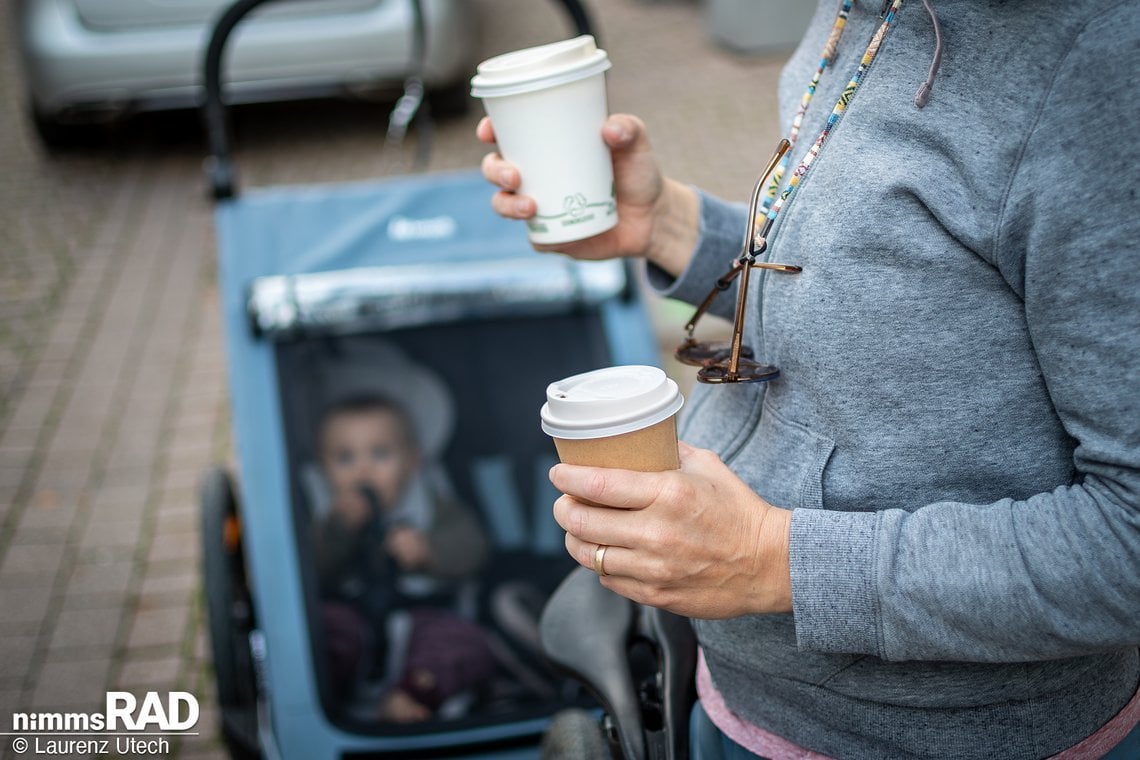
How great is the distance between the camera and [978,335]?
89 centimetres

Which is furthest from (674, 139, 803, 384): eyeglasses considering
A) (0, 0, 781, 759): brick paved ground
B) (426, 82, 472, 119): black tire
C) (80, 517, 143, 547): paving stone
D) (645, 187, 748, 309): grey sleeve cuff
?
(426, 82, 472, 119): black tire

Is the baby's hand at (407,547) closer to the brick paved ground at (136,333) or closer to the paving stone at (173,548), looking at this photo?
the brick paved ground at (136,333)

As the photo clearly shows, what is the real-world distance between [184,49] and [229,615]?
380 cm

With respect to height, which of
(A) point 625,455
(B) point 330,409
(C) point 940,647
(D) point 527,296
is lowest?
(B) point 330,409

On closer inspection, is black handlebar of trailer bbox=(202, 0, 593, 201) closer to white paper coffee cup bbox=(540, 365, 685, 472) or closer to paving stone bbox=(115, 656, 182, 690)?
paving stone bbox=(115, 656, 182, 690)

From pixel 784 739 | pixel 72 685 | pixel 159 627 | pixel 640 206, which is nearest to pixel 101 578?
pixel 159 627

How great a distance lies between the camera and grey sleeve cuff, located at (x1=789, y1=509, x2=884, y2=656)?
2.95 ft

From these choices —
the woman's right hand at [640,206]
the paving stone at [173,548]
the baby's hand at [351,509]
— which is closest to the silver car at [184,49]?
the paving stone at [173,548]

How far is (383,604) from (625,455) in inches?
64.8

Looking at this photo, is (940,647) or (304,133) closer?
(940,647)

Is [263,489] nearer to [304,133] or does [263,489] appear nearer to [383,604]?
[383,604]

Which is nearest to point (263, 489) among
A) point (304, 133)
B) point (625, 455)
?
point (625, 455)

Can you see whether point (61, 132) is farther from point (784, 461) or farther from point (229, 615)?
point (784, 461)

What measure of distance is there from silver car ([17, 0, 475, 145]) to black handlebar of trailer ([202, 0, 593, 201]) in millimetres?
2816
